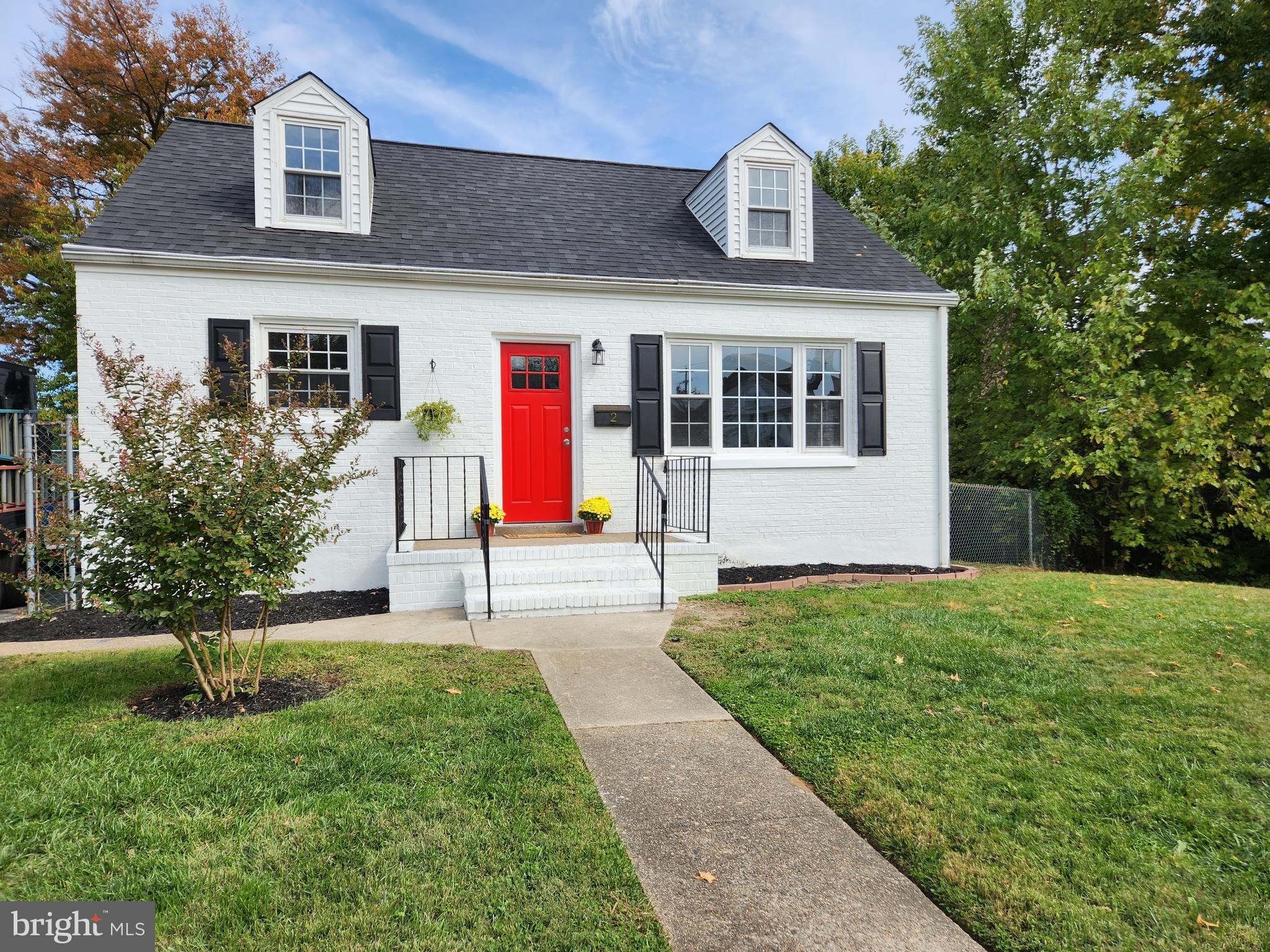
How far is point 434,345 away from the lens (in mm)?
8039

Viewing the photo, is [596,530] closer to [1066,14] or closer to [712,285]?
[712,285]

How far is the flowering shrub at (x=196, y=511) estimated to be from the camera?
3721 mm

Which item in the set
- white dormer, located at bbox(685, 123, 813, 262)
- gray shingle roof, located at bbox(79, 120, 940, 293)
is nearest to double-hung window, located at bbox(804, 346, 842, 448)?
gray shingle roof, located at bbox(79, 120, 940, 293)

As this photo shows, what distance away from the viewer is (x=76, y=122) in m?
15.8

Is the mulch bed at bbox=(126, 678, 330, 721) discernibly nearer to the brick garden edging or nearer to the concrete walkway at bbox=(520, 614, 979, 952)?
the concrete walkway at bbox=(520, 614, 979, 952)

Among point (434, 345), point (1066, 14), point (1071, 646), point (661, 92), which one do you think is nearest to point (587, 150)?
point (661, 92)

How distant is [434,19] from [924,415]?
33.1 ft

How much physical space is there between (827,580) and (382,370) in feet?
18.5

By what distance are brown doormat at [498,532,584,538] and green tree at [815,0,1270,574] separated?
304 inches

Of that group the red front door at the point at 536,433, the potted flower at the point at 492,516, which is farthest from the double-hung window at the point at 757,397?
the potted flower at the point at 492,516

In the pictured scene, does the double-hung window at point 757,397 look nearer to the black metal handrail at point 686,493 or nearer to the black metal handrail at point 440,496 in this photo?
the black metal handrail at point 686,493

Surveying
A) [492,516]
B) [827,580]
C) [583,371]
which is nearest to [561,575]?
[492,516]

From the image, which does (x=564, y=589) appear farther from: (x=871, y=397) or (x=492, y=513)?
(x=871, y=397)

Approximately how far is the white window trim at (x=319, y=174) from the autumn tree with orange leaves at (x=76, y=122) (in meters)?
9.71
